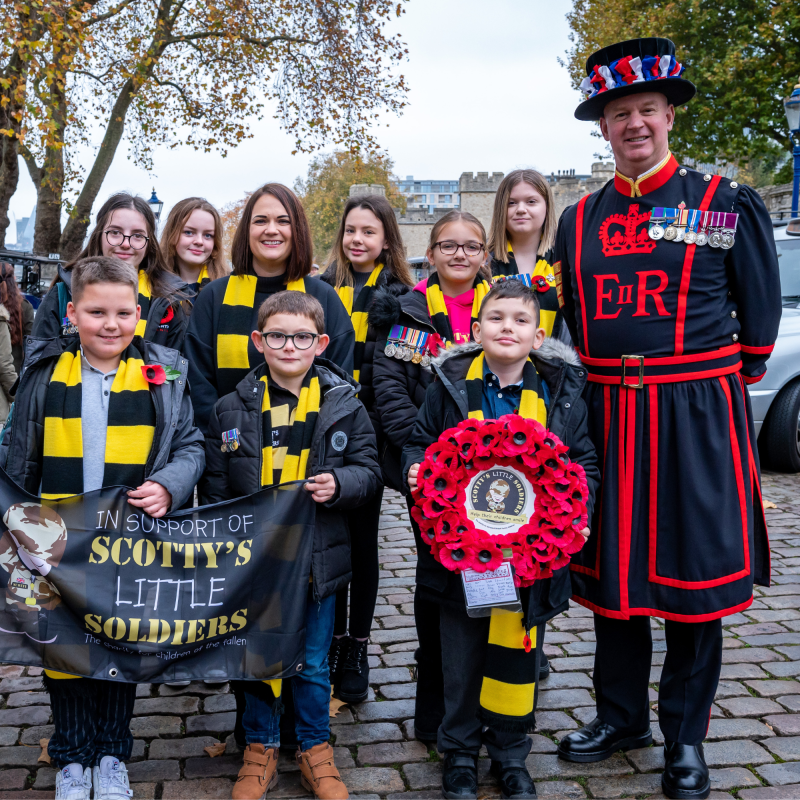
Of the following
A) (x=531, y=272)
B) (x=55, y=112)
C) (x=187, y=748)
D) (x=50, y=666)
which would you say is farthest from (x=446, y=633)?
(x=55, y=112)

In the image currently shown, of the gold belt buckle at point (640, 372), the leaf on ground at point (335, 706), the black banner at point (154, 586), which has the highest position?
the gold belt buckle at point (640, 372)

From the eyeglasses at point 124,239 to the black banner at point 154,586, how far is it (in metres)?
1.43

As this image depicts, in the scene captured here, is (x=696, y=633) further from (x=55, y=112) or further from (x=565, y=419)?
(x=55, y=112)

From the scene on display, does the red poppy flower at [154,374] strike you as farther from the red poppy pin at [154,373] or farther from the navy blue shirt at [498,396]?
the navy blue shirt at [498,396]

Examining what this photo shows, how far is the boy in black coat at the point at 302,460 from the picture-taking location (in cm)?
296

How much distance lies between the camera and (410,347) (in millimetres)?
3531

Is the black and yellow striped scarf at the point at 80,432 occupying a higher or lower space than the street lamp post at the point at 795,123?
lower

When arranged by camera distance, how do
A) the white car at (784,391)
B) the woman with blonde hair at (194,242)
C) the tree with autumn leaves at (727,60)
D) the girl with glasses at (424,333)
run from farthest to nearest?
1. the tree with autumn leaves at (727,60)
2. the white car at (784,391)
3. the woman with blonde hair at (194,242)
4. the girl with glasses at (424,333)

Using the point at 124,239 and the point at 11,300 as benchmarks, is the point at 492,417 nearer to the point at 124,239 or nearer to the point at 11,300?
the point at 124,239

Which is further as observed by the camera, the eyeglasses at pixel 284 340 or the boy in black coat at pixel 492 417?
the eyeglasses at pixel 284 340

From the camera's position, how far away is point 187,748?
3.21m

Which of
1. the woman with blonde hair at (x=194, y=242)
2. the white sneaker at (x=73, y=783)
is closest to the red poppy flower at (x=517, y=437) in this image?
the white sneaker at (x=73, y=783)

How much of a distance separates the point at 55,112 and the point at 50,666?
55.9 ft

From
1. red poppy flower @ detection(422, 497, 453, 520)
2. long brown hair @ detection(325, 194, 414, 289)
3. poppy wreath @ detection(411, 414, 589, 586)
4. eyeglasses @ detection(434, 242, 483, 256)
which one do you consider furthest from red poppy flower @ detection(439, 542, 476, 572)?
long brown hair @ detection(325, 194, 414, 289)
